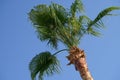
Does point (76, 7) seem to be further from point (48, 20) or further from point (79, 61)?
point (79, 61)

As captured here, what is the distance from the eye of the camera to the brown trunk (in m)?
12.0

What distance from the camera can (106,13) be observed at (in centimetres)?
1273

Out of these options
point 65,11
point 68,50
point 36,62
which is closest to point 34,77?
point 36,62

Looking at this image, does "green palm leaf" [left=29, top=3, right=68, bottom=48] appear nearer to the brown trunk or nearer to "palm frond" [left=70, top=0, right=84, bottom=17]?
"palm frond" [left=70, top=0, right=84, bottom=17]

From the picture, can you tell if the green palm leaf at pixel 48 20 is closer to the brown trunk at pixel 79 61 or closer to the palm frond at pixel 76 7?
the palm frond at pixel 76 7

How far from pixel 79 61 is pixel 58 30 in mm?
1823

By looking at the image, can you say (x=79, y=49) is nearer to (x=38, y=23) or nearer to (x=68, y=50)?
(x=68, y=50)

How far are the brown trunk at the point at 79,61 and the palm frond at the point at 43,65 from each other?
0.77 metres

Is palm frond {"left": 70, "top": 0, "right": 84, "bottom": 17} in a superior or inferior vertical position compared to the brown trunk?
superior

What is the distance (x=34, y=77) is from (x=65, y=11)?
299cm

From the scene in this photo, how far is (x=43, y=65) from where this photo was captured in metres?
12.7

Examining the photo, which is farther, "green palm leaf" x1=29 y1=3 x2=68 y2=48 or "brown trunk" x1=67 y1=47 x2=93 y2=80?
"green palm leaf" x1=29 y1=3 x2=68 y2=48

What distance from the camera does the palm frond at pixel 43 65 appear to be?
493 inches

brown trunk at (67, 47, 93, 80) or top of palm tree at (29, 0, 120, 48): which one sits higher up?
top of palm tree at (29, 0, 120, 48)
